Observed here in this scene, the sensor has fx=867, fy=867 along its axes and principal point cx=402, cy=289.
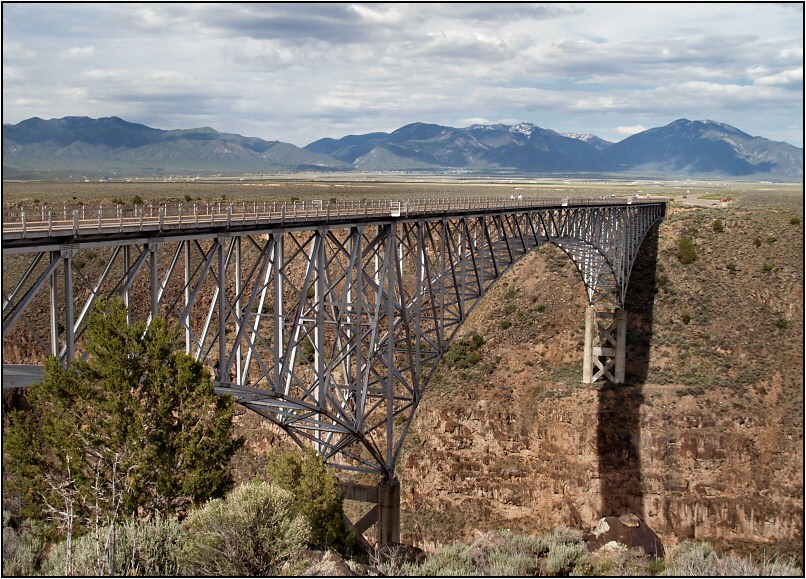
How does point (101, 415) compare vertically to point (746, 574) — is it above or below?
above

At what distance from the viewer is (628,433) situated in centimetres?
5572

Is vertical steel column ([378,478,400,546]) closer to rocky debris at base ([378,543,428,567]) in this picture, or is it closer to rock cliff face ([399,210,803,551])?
rocky debris at base ([378,543,428,567])

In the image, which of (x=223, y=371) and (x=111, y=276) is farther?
(x=111, y=276)

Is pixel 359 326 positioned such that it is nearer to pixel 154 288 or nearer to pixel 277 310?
pixel 277 310

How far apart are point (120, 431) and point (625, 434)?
42.5 meters

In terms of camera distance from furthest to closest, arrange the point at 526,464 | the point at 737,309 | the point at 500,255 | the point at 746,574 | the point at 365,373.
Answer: the point at 737,309 < the point at 526,464 < the point at 500,255 < the point at 365,373 < the point at 746,574

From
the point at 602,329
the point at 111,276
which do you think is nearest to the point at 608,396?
the point at 602,329

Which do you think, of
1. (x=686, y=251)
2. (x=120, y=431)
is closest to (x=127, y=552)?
(x=120, y=431)

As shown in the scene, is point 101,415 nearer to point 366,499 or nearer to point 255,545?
point 255,545

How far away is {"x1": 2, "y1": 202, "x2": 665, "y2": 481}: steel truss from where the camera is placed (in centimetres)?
2055

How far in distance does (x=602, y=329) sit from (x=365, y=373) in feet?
107

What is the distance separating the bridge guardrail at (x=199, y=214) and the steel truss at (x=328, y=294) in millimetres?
254

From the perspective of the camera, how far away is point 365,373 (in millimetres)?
30281

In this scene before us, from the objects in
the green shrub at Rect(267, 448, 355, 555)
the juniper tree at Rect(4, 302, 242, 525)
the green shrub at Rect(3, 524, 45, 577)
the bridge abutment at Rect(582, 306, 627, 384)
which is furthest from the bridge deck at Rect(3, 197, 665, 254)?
the bridge abutment at Rect(582, 306, 627, 384)
